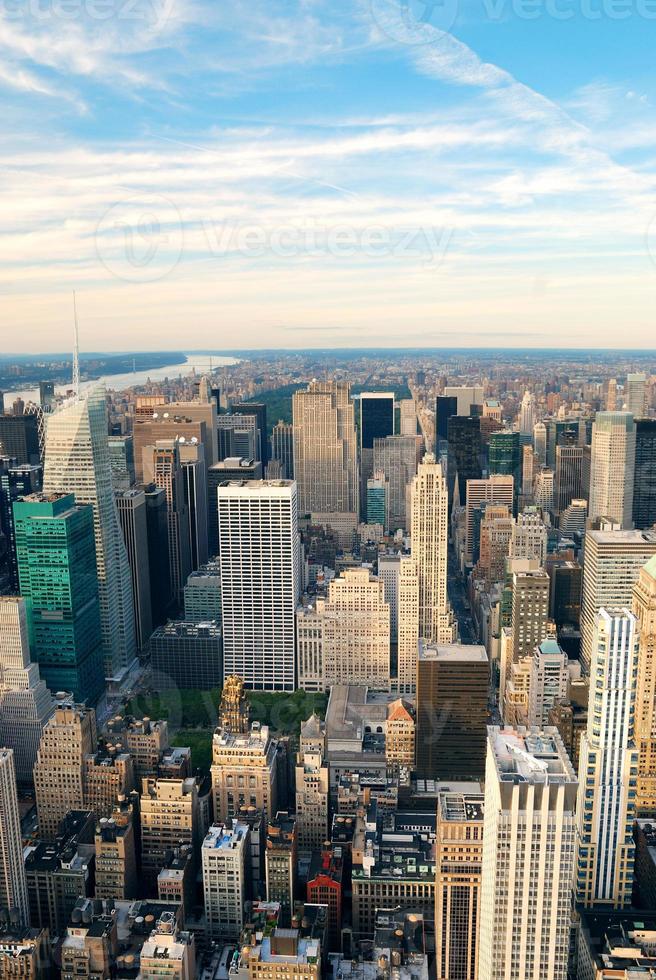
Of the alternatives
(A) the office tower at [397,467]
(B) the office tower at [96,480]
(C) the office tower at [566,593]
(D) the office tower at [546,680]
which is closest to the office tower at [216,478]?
(A) the office tower at [397,467]

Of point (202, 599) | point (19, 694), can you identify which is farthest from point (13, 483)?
point (19, 694)

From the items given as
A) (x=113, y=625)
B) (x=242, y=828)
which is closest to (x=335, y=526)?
(x=113, y=625)

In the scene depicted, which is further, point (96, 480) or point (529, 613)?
point (96, 480)

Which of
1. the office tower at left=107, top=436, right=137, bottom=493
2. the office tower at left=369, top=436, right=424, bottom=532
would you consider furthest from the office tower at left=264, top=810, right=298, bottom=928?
the office tower at left=369, top=436, right=424, bottom=532

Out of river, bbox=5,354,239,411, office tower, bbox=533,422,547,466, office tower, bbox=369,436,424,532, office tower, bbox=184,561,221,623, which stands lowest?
office tower, bbox=184,561,221,623

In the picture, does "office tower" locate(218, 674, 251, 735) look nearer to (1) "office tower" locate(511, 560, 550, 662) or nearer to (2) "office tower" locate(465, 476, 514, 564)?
(1) "office tower" locate(511, 560, 550, 662)

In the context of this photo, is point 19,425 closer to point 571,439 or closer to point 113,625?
point 113,625

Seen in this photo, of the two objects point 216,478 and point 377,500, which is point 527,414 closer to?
point 377,500
